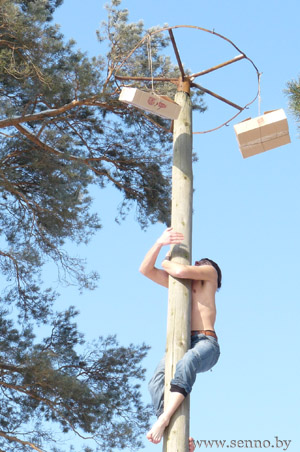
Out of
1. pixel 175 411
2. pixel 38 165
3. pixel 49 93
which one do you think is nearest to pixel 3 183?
pixel 38 165

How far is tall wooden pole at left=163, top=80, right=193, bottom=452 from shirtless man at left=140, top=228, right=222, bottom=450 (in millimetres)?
41

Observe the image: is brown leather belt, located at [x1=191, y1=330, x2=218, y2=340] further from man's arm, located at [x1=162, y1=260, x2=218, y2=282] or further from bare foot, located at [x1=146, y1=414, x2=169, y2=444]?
bare foot, located at [x1=146, y1=414, x2=169, y2=444]

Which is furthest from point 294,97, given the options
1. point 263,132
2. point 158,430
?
point 158,430

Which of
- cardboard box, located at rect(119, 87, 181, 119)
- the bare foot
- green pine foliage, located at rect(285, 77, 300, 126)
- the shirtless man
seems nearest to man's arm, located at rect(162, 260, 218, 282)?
the shirtless man

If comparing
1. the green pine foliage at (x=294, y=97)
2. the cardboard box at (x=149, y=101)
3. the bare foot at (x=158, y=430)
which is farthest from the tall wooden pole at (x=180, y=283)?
the green pine foliage at (x=294, y=97)

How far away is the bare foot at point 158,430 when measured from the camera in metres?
3.10

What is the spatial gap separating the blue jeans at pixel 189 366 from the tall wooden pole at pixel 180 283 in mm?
55

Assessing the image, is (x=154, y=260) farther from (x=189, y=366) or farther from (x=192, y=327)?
(x=189, y=366)

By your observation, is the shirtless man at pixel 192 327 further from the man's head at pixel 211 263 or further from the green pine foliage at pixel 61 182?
the green pine foliage at pixel 61 182

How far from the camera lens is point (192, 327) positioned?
3.44m

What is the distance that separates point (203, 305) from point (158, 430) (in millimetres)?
646

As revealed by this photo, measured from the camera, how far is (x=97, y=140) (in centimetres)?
875

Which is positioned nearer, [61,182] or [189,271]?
[189,271]

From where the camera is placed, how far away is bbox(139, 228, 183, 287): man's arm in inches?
137
